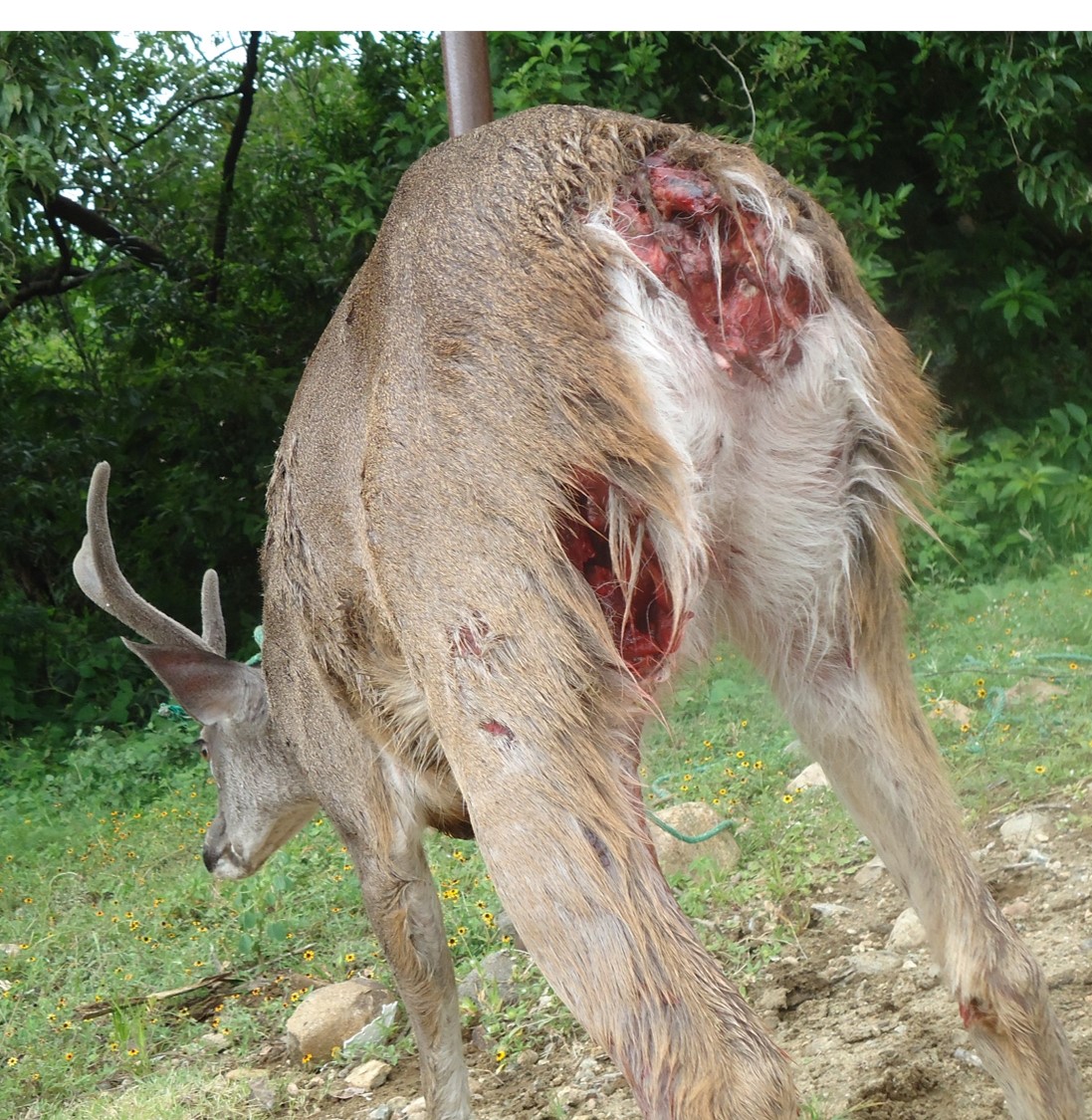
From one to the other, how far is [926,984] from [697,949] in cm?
186

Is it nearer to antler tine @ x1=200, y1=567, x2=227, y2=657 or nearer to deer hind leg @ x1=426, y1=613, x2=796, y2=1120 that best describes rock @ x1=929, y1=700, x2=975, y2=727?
antler tine @ x1=200, y1=567, x2=227, y2=657

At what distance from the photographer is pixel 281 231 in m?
10.0

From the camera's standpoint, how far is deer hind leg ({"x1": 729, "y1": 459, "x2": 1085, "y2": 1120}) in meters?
2.87

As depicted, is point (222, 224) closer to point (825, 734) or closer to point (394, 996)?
point (394, 996)

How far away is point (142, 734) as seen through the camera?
331 inches

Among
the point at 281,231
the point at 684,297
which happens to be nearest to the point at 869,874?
the point at 684,297

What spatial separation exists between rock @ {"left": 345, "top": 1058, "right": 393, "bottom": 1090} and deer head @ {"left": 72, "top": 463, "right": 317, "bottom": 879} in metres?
0.81

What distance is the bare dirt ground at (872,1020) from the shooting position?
343cm

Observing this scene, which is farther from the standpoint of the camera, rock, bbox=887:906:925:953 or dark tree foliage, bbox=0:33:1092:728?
dark tree foliage, bbox=0:33:1092:728

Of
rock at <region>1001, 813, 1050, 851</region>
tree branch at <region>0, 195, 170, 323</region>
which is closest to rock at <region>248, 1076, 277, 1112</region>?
rock at <region>1001, 813, 1050, 851</region>

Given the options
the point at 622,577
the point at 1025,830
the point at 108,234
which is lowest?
the point at 1025,830

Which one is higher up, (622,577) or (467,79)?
(467,79)

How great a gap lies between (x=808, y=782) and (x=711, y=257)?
322 centimetres

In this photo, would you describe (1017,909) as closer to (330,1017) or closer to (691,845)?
(691,845)
